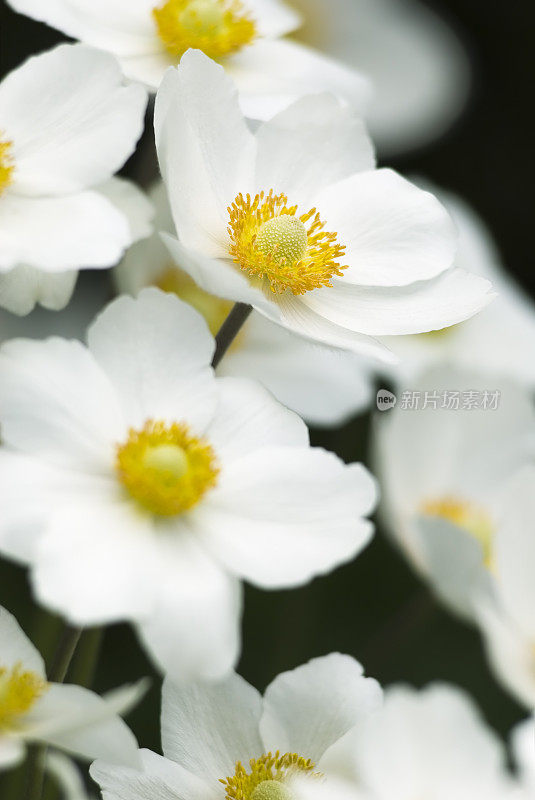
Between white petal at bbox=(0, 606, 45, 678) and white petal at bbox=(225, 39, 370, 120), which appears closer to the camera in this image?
white petal at bbox=(0, 606, 45, 678)

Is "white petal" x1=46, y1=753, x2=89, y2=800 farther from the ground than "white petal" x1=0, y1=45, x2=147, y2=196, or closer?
closer

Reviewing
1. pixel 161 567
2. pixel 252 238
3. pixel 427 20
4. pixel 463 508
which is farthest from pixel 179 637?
pixel 427 20

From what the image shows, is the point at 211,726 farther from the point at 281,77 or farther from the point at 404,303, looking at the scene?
the point at 281,77

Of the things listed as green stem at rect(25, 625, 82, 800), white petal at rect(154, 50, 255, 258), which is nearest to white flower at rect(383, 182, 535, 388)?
white petal at rect(154, 50, 255, 258)

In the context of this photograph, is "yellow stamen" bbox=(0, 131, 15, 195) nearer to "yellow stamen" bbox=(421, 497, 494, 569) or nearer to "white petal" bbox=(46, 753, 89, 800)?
"white petal" bbox=(46, 753, 89, 800)

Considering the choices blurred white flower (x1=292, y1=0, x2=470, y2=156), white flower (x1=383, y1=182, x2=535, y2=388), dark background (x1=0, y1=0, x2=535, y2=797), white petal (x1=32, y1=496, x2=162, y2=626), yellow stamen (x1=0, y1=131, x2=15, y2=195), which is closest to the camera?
white petal (x1=32, y1=496, x2=162, y2=626)
